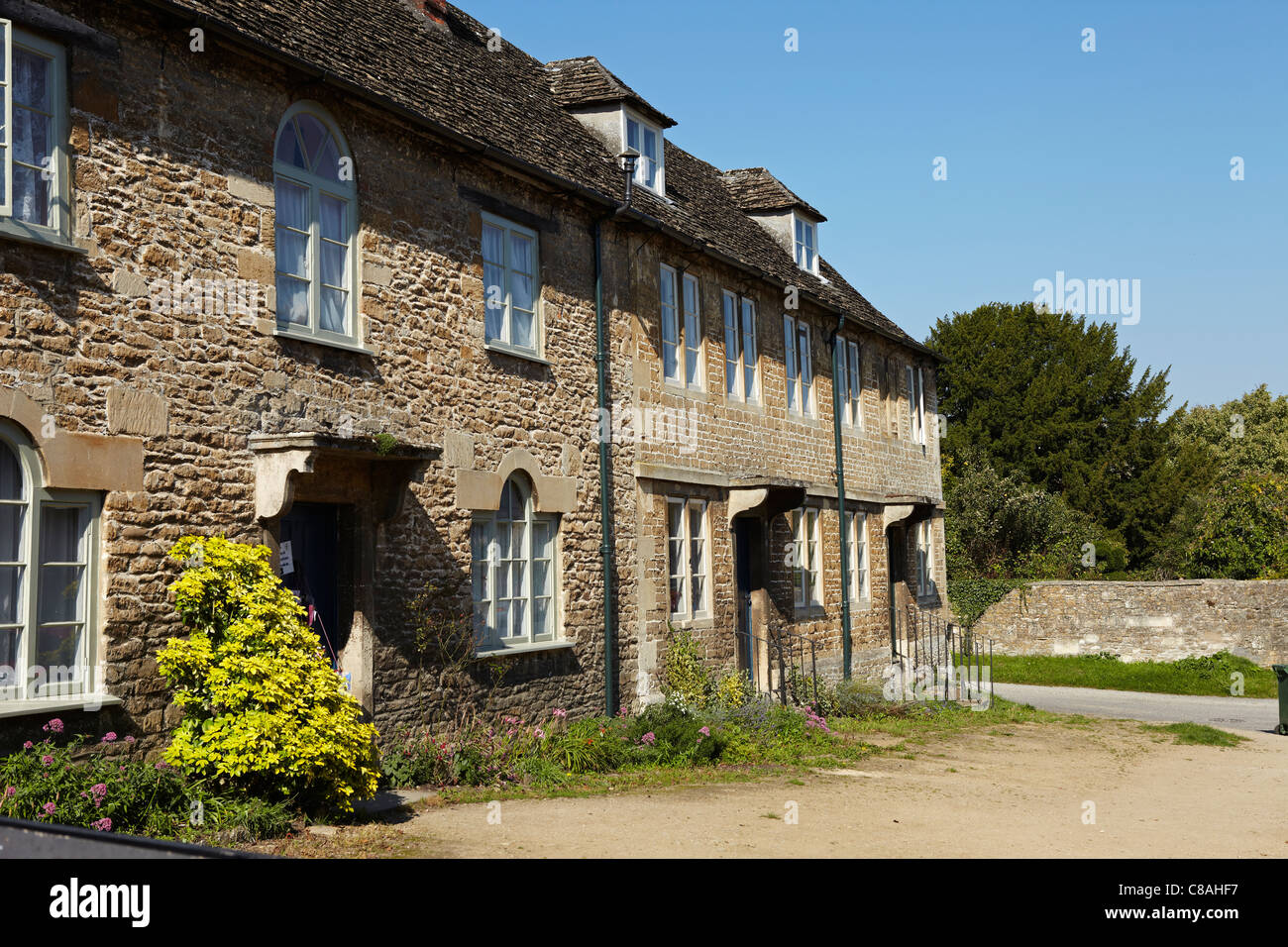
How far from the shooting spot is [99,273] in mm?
8219

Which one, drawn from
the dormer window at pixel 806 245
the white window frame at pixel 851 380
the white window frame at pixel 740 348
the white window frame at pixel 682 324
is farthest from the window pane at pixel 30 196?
the dormer window at pixel 806 245

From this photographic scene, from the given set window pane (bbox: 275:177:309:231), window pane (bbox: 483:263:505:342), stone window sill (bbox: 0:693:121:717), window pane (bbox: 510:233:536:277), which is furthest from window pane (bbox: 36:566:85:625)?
window pane (bbox: 510:233:536:277)

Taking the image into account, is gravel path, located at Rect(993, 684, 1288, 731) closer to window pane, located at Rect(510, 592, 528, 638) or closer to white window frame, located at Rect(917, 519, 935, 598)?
white window frame, located at Rect(917, 519, 935, 598)

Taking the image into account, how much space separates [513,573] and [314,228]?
4269mm

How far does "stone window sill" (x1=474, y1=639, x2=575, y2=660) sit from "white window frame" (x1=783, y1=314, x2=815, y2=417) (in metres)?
7.39

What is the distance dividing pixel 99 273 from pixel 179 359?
2.84ft

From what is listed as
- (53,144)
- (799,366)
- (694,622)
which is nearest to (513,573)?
(694,622)

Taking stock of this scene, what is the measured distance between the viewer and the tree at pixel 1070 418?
41.5 meters

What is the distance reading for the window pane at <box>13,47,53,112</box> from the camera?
7.80 meters

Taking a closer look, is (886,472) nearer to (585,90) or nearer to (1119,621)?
(1119,621)

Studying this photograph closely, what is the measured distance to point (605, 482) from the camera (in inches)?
554

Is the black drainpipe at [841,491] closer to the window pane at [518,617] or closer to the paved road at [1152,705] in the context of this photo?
the paved road at [1152,705]

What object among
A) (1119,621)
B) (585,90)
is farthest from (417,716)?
(1119,621)
